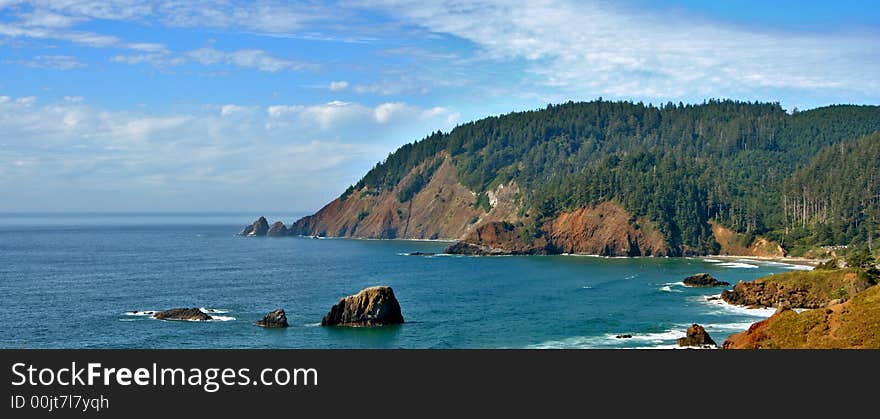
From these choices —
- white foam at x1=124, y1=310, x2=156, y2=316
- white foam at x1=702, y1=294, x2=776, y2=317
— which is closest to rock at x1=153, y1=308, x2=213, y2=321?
white foam at x1=124, y1=310, x2=156, y2=316

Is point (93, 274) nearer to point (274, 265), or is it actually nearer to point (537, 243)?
point (274, 265)

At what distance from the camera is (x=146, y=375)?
80.8 ft

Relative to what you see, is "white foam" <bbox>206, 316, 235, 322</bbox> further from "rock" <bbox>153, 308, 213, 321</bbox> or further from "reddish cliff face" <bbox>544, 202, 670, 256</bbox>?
"reddish cliff face" <bbox>544, 202, 670, 256</bbox>

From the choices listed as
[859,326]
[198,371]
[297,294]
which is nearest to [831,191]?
[297,294]

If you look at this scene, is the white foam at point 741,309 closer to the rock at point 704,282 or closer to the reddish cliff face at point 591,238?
the rock at point 704,282

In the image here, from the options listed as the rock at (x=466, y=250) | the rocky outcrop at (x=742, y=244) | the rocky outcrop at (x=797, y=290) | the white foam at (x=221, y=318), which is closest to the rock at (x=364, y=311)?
the white foam at (x=221, y=318)

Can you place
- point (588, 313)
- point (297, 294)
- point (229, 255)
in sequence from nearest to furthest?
1. point (588, 313)
2. point (297, 294)
3. point (229, 255)

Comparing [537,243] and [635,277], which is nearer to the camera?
[635,277]

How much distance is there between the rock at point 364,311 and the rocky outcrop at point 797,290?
44764mm

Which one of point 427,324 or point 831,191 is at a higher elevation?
point 831,191

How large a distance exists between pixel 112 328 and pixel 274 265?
3138 inches

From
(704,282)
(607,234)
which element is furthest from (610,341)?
(607,234)

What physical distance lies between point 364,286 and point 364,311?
40.2 metres

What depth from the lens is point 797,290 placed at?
98.2m
